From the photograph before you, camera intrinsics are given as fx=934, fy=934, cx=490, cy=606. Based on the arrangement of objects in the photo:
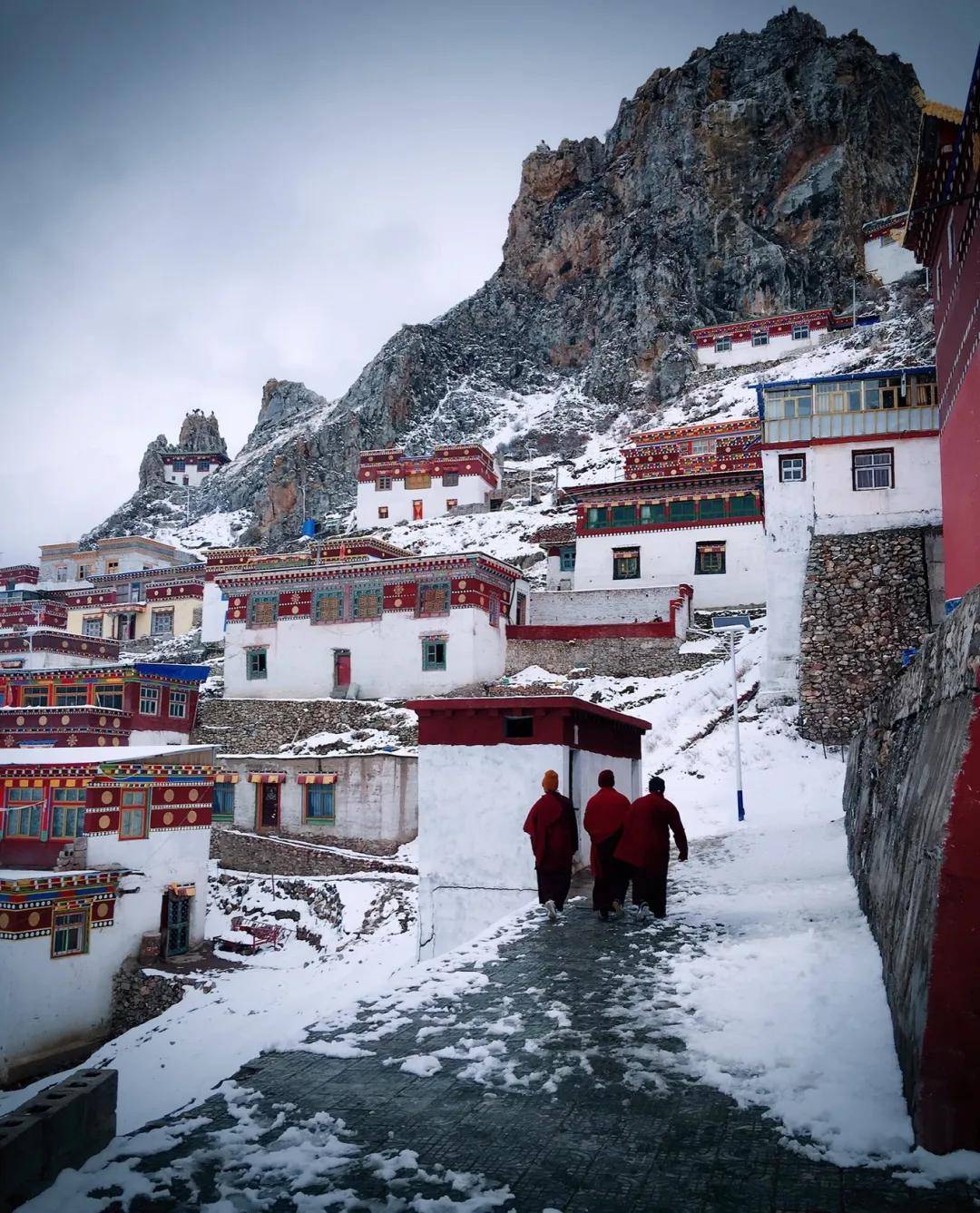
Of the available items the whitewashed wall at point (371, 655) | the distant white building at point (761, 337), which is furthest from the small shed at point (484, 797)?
the distant white building at point (761, 337)

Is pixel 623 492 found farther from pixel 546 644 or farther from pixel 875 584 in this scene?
pixel 875 584

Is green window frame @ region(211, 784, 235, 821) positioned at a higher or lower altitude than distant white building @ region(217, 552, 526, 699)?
lower

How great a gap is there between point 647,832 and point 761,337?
73.0 metres

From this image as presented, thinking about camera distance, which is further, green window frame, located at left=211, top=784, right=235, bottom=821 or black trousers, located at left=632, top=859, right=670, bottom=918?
green window frame, located at left=211, top=784, right=235, bottom=821

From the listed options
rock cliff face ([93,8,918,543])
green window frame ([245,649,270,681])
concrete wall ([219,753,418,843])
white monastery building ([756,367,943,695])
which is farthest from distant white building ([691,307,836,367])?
concrete wall ([219,753,418,843])

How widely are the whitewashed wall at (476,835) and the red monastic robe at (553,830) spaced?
5536 millimetres

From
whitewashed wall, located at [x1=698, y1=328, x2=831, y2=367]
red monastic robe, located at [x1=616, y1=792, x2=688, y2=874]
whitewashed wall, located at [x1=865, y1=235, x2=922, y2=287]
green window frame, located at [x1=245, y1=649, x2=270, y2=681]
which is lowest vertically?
red monastic robe, located at [x1=616, y1=792, x2=688, y2=874]

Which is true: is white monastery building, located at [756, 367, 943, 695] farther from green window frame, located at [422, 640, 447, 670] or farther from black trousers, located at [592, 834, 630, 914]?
black trousers, located at [592, 834, 630, 914]

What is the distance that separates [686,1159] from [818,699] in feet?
73.7

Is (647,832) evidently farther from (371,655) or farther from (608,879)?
(371,655)

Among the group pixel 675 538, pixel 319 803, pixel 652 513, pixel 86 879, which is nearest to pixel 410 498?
pixel 652 513

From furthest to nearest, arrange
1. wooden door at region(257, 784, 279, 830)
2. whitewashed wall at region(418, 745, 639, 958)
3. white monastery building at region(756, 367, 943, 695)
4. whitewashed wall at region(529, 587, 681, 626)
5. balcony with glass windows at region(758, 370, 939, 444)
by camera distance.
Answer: whitewashed wall at region(529, 587, 681, 626)
wooden door at region(257, 784, 279, 830)
balcony with glass windows at region(758, 370, 939, 444)
white monastery building at region(756, 367, 943, 695)
whitewashed wall at region(418, 745, 639, 958)

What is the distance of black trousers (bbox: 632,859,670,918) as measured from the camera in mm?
10266

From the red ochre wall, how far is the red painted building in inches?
0.7
